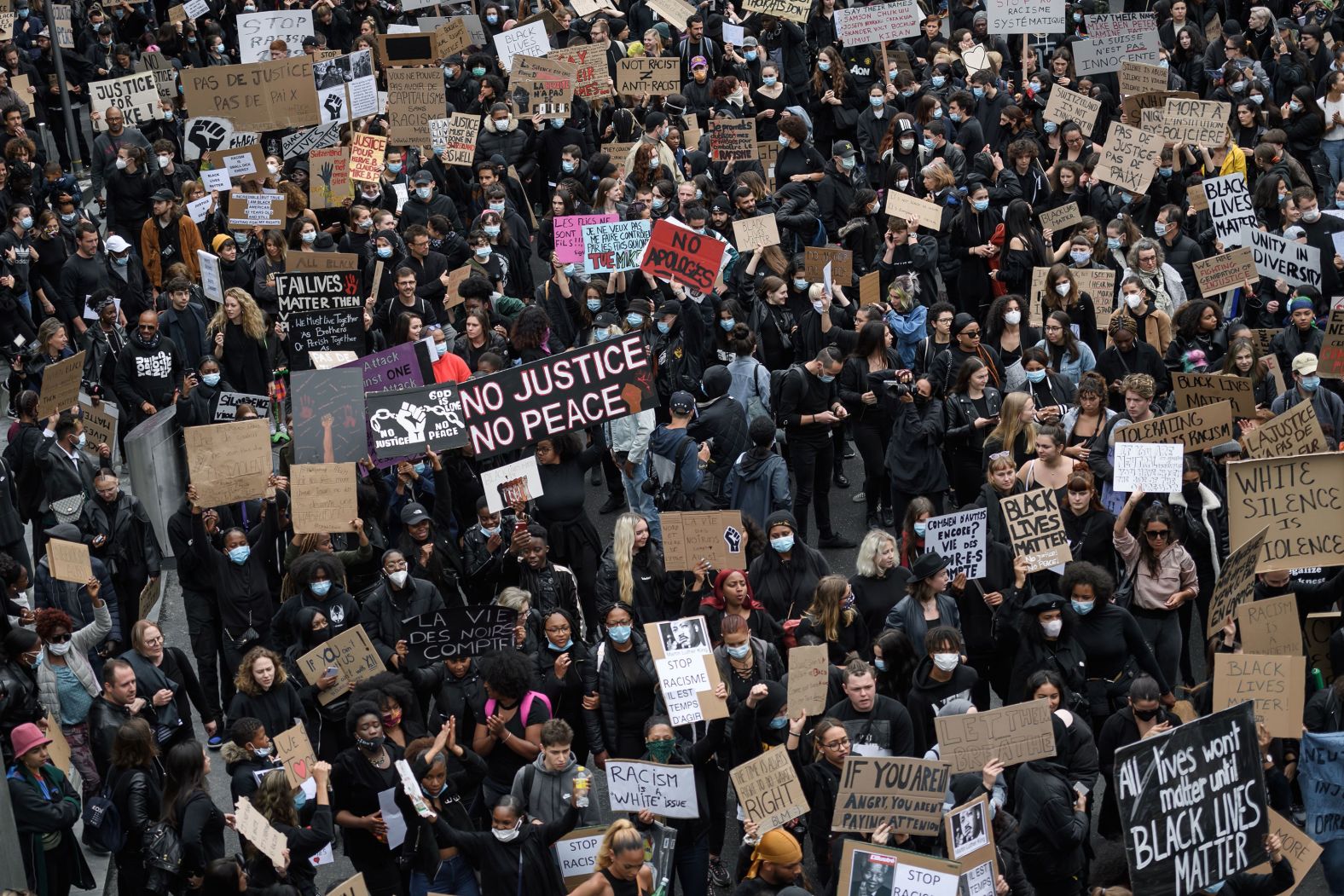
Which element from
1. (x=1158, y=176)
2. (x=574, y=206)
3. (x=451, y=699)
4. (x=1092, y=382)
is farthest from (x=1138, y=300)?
(x=451, y=699)

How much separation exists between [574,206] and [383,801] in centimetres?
910

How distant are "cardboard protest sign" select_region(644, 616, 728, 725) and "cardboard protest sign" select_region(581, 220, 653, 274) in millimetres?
6286

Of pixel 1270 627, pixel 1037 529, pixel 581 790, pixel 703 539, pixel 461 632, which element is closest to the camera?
pixel 581 790

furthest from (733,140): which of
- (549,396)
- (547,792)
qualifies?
(547,792)

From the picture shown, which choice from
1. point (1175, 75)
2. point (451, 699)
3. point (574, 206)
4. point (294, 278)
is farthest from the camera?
point (1175, 75)

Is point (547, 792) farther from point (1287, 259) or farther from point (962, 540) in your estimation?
point (1287, 259)

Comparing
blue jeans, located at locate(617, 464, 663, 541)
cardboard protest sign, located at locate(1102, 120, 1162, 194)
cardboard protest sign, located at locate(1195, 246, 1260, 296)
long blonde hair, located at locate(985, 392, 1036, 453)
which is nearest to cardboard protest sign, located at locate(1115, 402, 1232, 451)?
long blonde hair, located at locate(985, 392, 1036, 453)

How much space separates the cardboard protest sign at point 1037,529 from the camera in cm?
1198

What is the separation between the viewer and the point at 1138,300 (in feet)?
50.4

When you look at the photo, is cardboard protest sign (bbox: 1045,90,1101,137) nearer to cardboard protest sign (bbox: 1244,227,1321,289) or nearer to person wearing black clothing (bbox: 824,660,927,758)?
cardboard protest sign (bbox: 1244,227,1321,289)

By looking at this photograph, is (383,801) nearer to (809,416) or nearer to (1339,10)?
(809,416)

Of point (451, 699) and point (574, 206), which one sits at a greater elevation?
point (574, 206)

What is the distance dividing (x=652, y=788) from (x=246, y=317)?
23.9ft

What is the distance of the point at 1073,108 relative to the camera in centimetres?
1991
